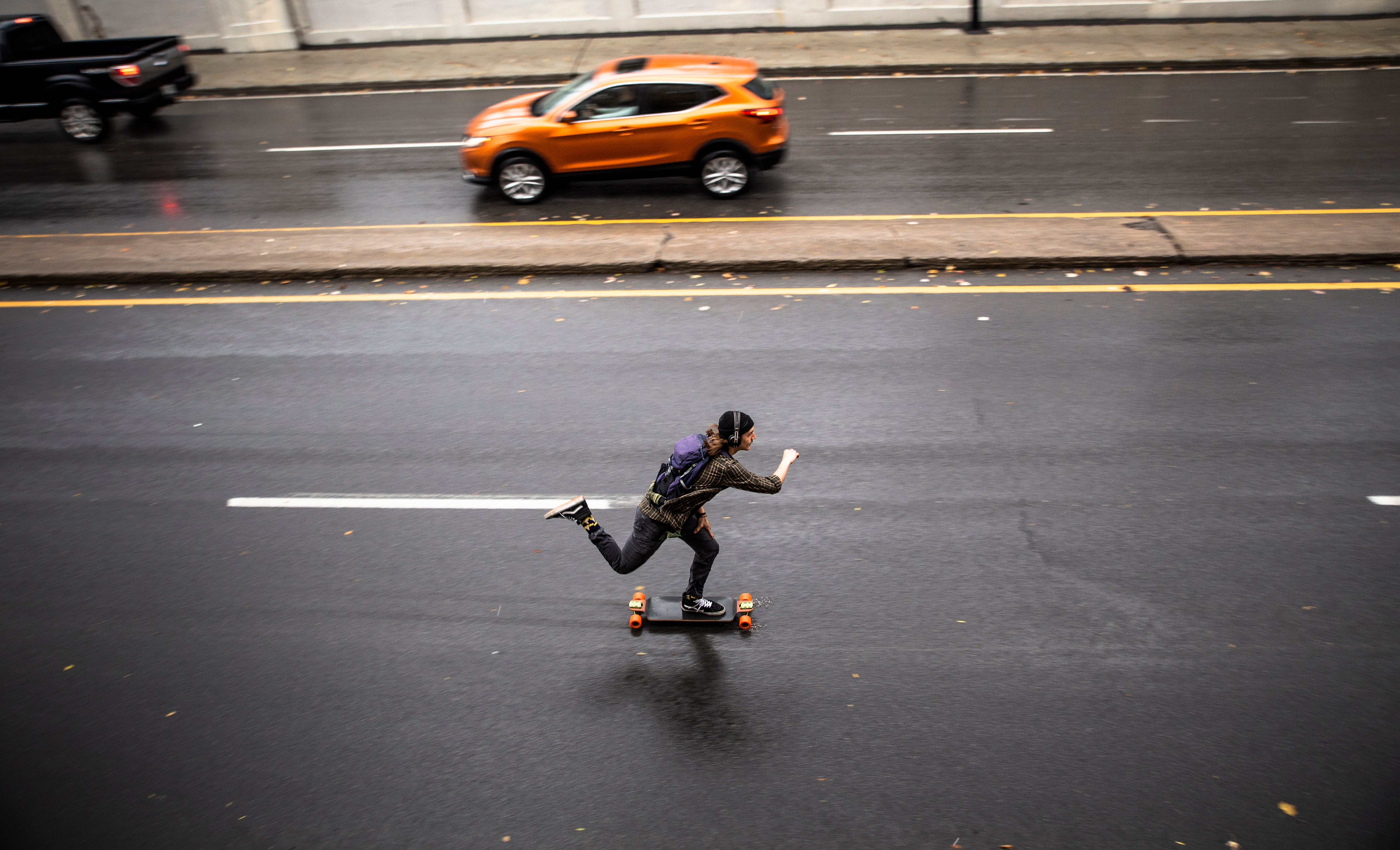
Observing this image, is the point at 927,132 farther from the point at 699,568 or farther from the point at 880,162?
the point at 699,568

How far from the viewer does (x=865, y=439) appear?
738 cm

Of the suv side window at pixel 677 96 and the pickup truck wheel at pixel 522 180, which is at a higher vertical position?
the suv side window at pixel 677 96

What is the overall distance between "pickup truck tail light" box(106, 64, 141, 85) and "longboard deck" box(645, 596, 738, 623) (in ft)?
54.3

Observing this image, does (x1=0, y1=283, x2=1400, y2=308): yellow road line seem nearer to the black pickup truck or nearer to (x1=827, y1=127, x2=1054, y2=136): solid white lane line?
(x1=827, y1=127, x2=1054, y2=136): solid white lane line

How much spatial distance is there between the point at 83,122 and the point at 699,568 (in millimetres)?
17471

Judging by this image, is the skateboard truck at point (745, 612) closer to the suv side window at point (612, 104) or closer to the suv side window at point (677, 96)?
the suv side window at point (677, 96)

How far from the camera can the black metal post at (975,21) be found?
20750mm

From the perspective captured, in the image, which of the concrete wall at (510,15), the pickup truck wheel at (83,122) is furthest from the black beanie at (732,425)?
the concrete wall at (510,15)

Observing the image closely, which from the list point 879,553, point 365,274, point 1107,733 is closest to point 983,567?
point 879,553

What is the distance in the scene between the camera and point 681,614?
18.6ft

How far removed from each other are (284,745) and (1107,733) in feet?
14.4

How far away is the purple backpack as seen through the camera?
5.24 metres

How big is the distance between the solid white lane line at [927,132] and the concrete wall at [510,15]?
814cm

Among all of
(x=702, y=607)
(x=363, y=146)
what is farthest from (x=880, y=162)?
(x=702, y=607)
